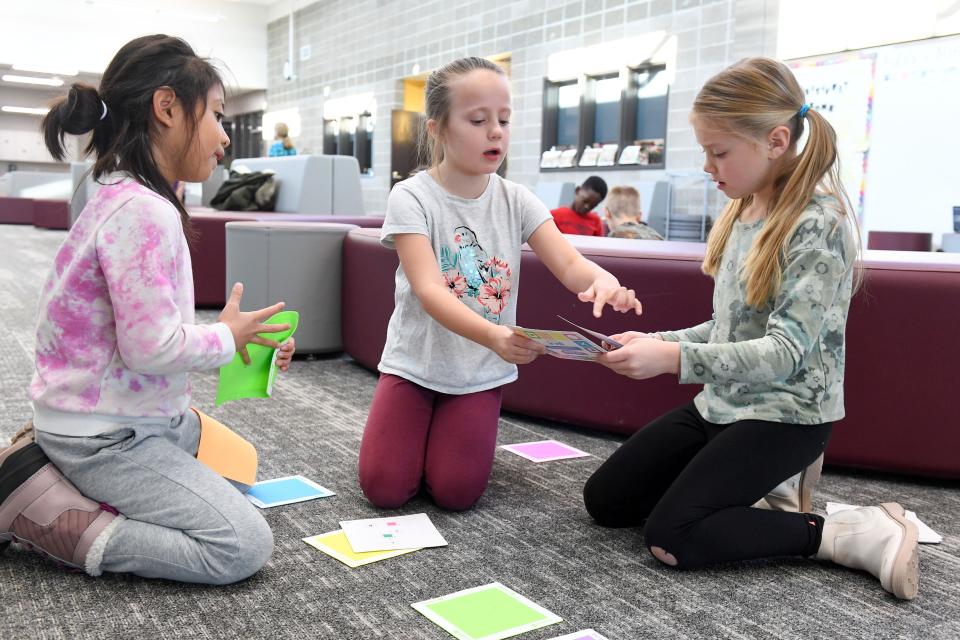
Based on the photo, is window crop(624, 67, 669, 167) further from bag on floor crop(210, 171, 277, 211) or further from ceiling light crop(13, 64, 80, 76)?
ceiling light crop(13, 64, 80, 76)

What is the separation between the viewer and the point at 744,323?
60.3 inches

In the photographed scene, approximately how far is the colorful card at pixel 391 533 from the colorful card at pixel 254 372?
300 mm

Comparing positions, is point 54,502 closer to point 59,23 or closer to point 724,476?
point 724,476

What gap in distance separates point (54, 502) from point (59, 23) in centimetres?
1493

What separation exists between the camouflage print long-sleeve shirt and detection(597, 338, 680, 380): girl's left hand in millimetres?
19

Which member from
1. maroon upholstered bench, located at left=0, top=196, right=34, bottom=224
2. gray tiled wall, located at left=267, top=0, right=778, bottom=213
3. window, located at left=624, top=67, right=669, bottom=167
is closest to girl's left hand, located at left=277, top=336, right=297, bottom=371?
gray tiled wall, located at left=267, top=0, right=778, bottom=213

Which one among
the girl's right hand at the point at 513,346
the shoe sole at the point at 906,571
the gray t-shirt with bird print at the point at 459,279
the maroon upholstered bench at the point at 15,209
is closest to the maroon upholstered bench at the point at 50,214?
the maroon upholstered bench at the point at 15,209

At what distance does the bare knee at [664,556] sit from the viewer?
57.1 inches

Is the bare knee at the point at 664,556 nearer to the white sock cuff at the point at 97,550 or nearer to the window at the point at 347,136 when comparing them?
the white sock cuff at the point at 97,550

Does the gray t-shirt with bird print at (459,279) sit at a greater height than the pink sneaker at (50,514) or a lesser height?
greater

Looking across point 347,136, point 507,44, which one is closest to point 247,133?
point 347,136

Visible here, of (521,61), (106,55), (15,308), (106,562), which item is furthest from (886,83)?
(106,55)

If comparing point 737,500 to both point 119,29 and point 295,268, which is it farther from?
point 119,29

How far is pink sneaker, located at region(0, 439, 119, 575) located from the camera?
129 cm
